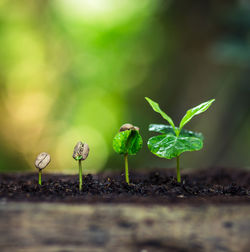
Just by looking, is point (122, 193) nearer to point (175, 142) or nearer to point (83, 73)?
point (175, 142)

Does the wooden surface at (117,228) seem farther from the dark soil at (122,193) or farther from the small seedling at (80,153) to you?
the small seedling at (80,153)

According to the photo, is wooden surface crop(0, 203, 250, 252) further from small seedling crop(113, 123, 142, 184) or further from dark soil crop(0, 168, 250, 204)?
small seedling crop(113, 123, 142, 184)

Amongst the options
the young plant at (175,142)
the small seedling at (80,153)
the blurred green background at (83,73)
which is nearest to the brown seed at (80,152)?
the small seedling at (80,153)

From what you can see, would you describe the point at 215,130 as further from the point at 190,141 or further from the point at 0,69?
the point at 0,69

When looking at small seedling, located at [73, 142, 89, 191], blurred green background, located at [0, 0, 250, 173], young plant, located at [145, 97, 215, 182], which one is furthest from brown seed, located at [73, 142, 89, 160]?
blurred green background, located at [0, 0, 250, 173]

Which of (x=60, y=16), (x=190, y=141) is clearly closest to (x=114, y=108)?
(x=60, y=16)
